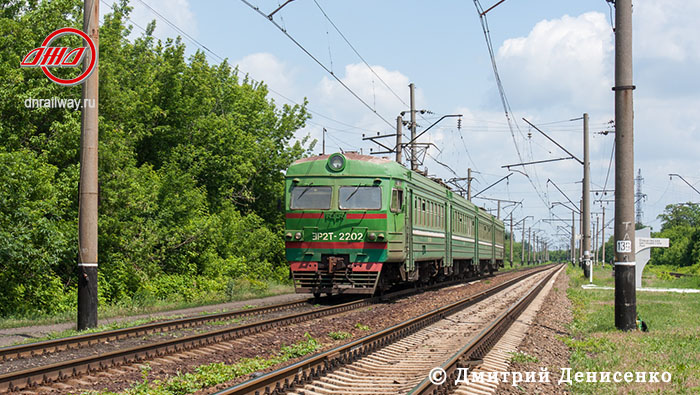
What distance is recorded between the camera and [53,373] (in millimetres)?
7938

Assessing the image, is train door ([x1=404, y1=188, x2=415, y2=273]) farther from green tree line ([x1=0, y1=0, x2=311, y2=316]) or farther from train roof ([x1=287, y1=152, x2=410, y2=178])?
green tree line ([x1=0, y1=0, x2=311, y2=316])

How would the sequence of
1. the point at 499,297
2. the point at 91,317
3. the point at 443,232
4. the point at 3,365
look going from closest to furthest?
the point at 3,365 → the point at 91,317 → the point at 499,297 → the point at 443,232

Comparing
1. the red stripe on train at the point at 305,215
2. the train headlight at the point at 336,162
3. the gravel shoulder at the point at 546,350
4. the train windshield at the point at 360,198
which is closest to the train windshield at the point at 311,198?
the red stripe on train at the point at 305,215

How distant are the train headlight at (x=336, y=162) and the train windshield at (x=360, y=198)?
590 millimetres

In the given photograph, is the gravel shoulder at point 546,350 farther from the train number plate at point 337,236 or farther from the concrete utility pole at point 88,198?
the concrete utility pole at point 88,198

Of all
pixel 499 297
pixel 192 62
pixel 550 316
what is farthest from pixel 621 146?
pixel 192 62

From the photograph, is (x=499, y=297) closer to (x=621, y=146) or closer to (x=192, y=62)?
(x=621, y=146)

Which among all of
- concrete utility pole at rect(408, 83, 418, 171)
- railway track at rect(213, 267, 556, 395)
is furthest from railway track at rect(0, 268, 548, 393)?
concrete utility pole at rect(408, 83, 418, 171)

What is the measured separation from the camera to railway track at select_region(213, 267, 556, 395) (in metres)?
7.41

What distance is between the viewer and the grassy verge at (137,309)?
540 inches

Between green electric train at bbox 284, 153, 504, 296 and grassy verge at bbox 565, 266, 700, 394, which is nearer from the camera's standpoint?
grassy verge at bbox 565, 266, 700, 394

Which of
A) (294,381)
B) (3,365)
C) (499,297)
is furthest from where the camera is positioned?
(499,297)

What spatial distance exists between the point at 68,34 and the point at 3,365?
12.1 m

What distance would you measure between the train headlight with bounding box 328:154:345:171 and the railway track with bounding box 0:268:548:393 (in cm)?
452
